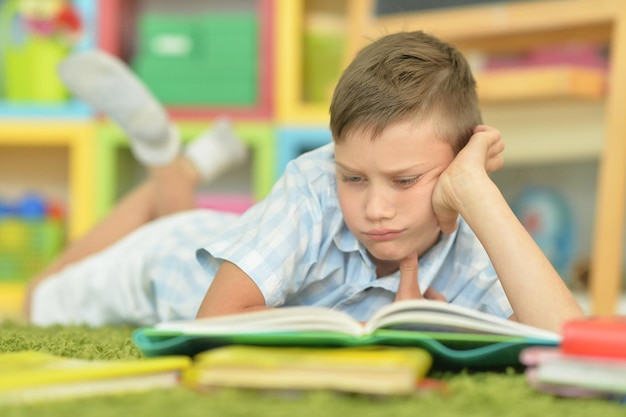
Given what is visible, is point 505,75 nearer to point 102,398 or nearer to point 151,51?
point 151,51

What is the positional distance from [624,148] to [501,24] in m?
0.42

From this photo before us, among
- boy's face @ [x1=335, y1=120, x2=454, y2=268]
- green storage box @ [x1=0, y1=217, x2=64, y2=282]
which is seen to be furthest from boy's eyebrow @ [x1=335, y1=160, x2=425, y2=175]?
green storage box @ [x1=0, y1=217, x2=64, y2=282]

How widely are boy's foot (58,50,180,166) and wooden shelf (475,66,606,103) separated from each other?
72 centimetres

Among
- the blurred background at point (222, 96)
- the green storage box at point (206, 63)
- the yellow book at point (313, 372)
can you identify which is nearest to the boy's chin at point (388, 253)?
the yellow book at point (313, 372)

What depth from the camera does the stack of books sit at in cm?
65

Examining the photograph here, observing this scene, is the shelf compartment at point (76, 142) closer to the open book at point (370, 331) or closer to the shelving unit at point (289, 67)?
the shelving unit at point (289, 67)

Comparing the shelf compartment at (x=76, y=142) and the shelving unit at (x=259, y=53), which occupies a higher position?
the shelving unit at (x=259, y=53)

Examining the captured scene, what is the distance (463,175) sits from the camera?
97cm

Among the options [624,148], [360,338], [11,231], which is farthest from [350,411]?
[11,231]

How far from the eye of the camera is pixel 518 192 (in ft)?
8.77

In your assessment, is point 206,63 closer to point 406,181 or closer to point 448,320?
point 406,181

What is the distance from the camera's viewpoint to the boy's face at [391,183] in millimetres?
958

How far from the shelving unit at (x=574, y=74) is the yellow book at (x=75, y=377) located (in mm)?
1391

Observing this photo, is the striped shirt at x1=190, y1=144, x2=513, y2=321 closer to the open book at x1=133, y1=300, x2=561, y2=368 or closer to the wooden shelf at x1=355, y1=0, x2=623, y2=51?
the open book at x1=133, y1=300, x2=561, y2=368
